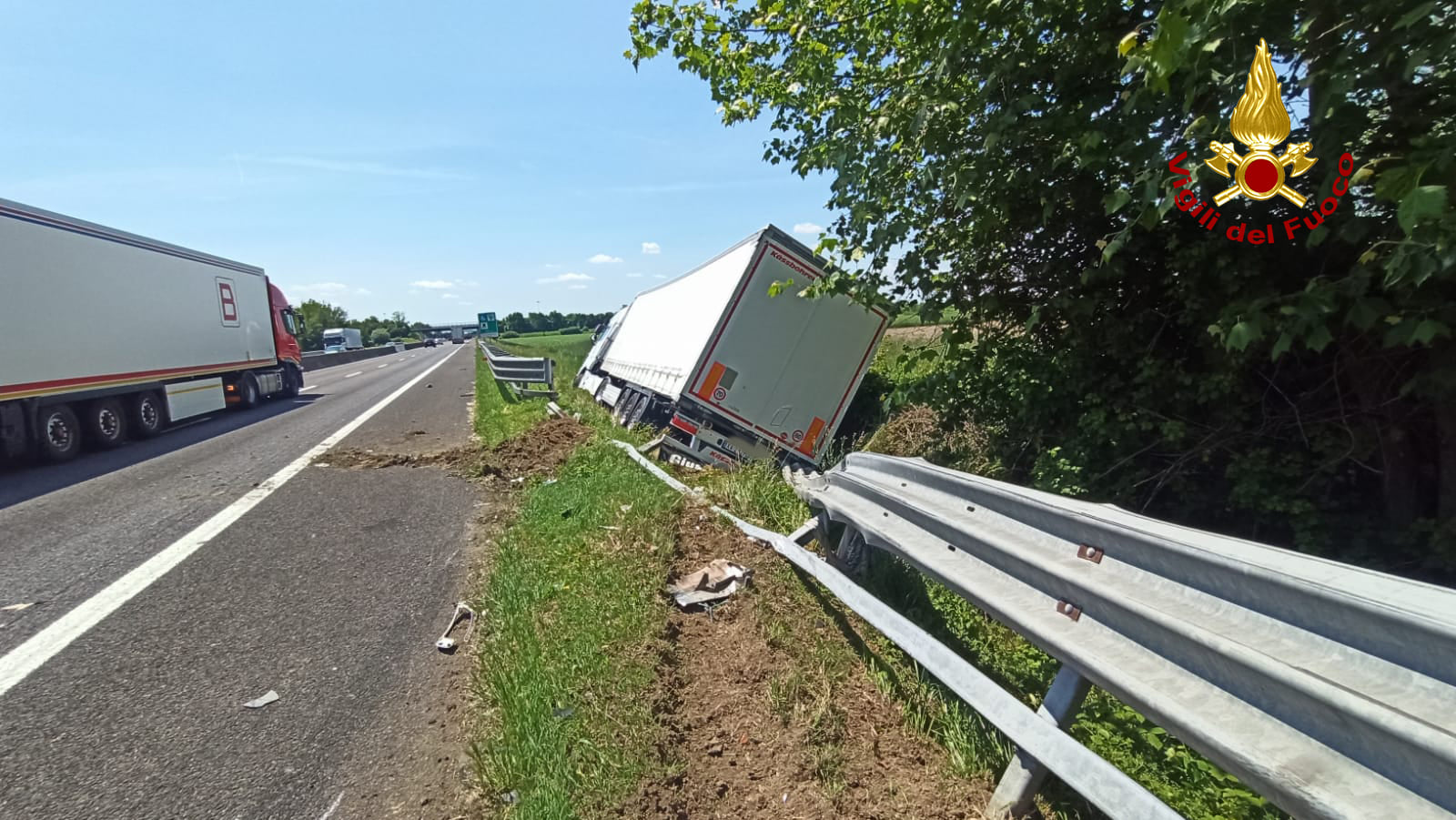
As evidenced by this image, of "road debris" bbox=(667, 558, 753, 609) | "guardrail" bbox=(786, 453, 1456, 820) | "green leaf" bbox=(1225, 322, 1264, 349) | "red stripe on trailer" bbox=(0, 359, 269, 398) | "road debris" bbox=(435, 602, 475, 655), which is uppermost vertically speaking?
"green leaf" bbox=(1225, 322, 1264, 349)

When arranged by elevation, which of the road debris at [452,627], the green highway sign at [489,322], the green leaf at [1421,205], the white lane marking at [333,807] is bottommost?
the green highway sign at [489,322]

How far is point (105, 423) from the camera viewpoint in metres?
11.5

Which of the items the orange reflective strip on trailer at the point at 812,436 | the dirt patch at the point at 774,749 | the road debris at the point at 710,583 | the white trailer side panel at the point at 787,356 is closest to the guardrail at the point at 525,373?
the white trailer side panel at the point at 787,356

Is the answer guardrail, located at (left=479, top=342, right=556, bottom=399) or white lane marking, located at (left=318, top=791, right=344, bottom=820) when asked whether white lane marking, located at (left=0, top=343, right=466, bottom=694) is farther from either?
guardrail, located at (left=479, top=342, right=556, bottom=399)

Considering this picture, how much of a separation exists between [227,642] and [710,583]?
271 cm

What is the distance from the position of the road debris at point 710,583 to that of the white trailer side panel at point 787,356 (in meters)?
4.25

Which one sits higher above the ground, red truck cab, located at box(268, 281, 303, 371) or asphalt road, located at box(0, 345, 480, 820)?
asphalt road, located at box(0, 345, 480, 820)

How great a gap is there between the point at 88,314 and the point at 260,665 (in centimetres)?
1174

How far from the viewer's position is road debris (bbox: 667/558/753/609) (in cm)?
397

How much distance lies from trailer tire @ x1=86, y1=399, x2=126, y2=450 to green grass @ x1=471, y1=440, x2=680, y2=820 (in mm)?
10072

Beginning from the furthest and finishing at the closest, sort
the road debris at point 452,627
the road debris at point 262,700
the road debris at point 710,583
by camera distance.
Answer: the road debris at point 710,583 < the road debris at point 452,627 < the road debris at point 262,700

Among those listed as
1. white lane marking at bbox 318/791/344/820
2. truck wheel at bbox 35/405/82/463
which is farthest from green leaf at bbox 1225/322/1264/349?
truck wheel at bbox 35/405/82/463

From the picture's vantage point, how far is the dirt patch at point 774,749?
2338 millimetres

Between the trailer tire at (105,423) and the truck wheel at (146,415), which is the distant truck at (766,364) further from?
the truck wheel at (146,415)
